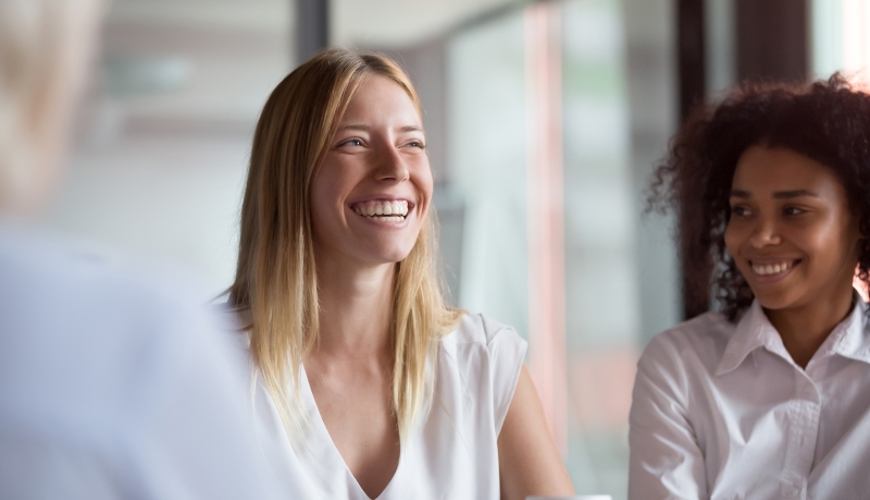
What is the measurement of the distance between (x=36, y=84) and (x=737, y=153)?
177 cm

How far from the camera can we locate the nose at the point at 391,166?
1601 millimetres

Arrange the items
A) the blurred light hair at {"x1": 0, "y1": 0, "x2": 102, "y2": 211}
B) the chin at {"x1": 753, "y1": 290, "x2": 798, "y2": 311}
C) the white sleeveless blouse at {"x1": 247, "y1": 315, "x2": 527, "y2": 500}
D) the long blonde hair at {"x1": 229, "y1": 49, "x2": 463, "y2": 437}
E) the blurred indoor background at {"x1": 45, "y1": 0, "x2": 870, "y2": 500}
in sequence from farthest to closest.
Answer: the blurred indoor background at {"x1": 45, "y1": 0, "x2": 870, "y2": 500} → the chin at {"x1": 753, "y1": 290, "x2": 798, "y2": 311} → the long blonde hair at {"x1": 229, "y1": 49, "x2": 463, "y2": 437} → the white sleeveless blouse at {"x1": 247, "y1": 315, "x2": 527, "y2": 500} → the blurred light hair at {"x1": 0, "y1": 0, "x2": 102, "y2": 211}

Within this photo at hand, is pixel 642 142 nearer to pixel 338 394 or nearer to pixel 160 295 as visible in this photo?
pixel 338 394

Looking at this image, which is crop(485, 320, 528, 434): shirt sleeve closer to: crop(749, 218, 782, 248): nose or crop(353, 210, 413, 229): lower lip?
crop(353, 210, 413, 229): lower lip

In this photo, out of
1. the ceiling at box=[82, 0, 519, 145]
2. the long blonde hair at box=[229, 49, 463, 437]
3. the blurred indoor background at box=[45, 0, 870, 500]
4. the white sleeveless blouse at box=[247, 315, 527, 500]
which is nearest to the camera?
the white sleeveless blouse at box=[247, 315, 527, 500]

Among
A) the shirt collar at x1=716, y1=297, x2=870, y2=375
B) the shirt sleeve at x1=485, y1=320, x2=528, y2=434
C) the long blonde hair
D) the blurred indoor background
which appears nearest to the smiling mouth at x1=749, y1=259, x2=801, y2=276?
the shirt collar at x1=716, y1=297, x2=870, y2=375

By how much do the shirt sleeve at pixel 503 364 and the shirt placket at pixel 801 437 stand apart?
51 cm

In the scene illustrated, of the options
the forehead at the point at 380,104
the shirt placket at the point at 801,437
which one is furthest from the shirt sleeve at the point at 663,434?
the forehead at the point at 380,104

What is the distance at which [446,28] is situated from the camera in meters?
3.29

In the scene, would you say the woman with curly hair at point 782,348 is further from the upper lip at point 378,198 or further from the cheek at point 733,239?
the upper lip at point 378,198

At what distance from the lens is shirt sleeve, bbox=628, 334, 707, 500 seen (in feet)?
5.33

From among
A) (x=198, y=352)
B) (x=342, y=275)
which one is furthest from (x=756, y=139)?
(x=198, y=352)

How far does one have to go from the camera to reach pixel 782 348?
66.8 inches

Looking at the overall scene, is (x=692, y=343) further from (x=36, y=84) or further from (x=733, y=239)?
(x=36, y=84)
